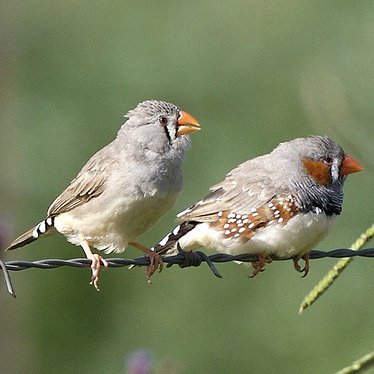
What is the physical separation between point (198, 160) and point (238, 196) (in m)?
4.60

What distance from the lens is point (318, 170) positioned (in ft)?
17.8

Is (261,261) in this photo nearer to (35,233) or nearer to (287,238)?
(287,238)

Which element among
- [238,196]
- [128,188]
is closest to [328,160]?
[238,196]

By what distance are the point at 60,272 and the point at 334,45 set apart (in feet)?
9.97

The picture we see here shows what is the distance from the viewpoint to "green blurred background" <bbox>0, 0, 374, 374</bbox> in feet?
31.8

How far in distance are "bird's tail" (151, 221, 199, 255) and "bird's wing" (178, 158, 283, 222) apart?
4 cm

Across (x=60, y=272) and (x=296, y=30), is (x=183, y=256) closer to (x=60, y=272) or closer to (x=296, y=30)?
(x=60, y=272)

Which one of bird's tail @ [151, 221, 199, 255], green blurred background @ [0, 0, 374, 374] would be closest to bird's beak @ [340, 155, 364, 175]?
bird's tail @ [151, 221, 199, 255]

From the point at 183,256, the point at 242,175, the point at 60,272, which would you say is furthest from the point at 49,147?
the point at 183,256

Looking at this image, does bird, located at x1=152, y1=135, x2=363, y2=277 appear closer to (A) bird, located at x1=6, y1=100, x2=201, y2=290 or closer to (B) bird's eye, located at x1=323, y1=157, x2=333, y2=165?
(B) bird's eye, located at x1=323, y1=157, x2=333, y2=165

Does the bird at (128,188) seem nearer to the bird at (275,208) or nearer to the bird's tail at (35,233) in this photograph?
the bird's tail at (35,233)

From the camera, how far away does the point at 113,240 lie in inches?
204

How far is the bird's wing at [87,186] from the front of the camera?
17.2 feet

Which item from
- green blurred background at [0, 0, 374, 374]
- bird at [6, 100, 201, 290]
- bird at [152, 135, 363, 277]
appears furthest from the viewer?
green blurred background at [0, 0, 374, 374]
